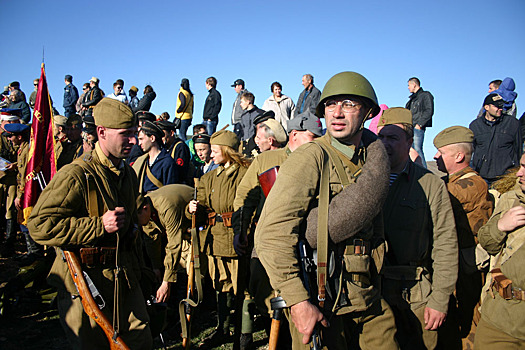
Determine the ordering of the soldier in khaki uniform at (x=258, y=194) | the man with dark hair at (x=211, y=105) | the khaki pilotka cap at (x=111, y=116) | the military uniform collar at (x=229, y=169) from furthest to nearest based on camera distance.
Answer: the man with dark hair at (x=211, y=105)
the military uniform collar at (x=229, y=169)
the soldier in khaki uniform at (x=258, y=194)
the khaki pilotka cap at (x=111, y=116)

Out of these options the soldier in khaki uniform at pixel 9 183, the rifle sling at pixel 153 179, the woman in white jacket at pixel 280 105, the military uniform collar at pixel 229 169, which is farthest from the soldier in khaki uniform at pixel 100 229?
the woman in white jacket at pixel 280 105

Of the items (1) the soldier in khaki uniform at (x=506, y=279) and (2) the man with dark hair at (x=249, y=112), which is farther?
(2) the man with dark hair at (x=249, y=112)

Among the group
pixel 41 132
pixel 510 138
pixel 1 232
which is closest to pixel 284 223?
pixel 41 132

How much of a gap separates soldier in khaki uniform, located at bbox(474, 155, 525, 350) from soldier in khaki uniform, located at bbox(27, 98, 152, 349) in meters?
2.78

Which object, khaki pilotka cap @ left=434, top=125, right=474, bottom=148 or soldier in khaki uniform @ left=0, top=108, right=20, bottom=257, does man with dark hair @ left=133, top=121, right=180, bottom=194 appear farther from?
soldier in khaki uniform @ left=0, top=108, right=20, bottom=257

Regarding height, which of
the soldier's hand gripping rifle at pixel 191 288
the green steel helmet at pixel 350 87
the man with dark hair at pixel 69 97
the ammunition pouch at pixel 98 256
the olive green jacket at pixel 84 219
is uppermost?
the man with dark hair at pixel 69 97

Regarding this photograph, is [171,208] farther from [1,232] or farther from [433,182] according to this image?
[1,232]

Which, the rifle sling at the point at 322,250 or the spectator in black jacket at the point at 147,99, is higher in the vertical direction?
the spectator in black jacket at the point at 147,99

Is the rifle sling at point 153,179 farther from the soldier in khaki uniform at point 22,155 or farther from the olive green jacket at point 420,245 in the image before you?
the olive green jacket at point 420,245

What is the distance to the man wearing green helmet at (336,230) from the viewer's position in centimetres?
237

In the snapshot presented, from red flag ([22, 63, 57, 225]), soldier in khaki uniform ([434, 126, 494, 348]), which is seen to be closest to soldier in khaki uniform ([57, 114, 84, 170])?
red flag ([22, 63, 57, 225])

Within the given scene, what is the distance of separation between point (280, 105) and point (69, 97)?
954 cm

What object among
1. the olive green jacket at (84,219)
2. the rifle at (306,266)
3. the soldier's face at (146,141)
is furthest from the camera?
the soldier's face at (146,141)

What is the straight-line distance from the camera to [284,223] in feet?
7.87
